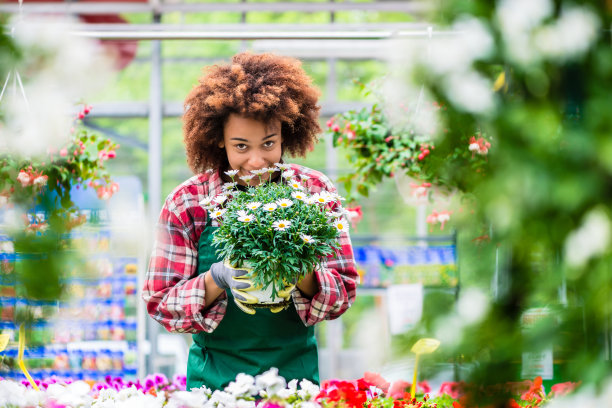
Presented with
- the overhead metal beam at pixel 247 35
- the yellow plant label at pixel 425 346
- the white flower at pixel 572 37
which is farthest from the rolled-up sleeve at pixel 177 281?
the white flower at pixel 572 37

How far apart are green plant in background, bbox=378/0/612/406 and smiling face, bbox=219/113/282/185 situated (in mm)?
1171

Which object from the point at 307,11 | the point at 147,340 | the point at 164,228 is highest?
the point at 307,11

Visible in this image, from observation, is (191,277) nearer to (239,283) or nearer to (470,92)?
(239,283)

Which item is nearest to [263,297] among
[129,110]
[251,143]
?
[251,143]

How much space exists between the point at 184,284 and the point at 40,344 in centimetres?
115

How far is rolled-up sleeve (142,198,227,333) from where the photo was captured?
1495 millimetres

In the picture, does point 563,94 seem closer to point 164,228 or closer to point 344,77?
point 164,228

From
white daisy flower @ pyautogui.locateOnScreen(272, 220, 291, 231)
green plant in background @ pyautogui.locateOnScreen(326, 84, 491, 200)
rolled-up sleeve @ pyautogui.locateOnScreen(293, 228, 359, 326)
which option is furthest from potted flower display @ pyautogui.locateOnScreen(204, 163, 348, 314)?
green plant in background @ pyautogui.locateOnScreen(326, 84, 491, 200)

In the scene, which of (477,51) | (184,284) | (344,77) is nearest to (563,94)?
(477,51)

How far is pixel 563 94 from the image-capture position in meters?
0.38

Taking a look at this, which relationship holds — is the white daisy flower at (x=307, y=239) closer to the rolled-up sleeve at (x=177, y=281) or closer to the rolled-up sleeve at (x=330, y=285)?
the rolled-up sleeve at (x=330, y=285)

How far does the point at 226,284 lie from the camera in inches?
57.5

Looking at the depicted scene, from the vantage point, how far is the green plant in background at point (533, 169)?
366 millimetres

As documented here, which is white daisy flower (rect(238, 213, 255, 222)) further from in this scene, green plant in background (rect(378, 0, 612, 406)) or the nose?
green plant in background (rect(378, 0, 612, 406))
